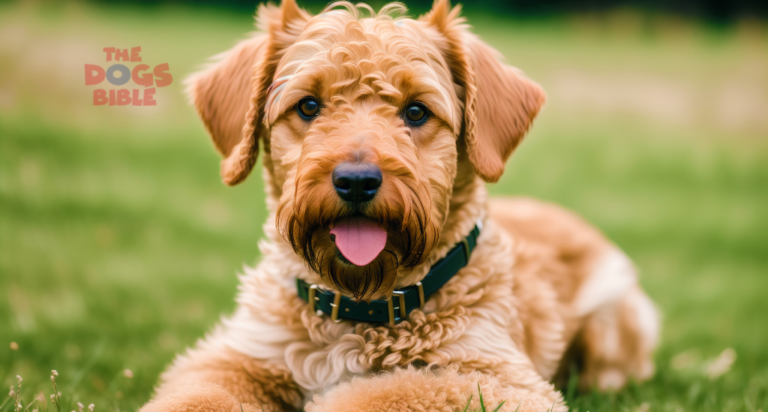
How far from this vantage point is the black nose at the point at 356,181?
94.6 inches

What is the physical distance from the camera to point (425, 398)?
251cm

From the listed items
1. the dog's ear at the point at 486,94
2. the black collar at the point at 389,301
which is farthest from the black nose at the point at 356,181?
the dog's ear at the point at 486,94

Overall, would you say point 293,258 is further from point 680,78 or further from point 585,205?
point 680,78

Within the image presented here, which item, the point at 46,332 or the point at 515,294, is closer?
the point at 515,294

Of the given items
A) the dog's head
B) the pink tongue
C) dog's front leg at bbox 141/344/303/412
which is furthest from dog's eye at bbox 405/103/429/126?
dog's front leg at bbox 141/344/303/412

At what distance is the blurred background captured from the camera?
4242 mm

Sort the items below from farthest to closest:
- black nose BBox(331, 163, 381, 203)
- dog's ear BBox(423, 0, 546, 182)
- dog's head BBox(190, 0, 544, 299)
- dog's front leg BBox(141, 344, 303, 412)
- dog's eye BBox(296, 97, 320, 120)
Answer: dog's ear BBox(423, 0, 546, 182)
dog's eye BBox(296, 97, 320, 120)
dog's front leg BBox(141, 344, 303, 412)
dog's head BBox(190, 0, 544, 299)
black nose BBox(331, 163, 381, 203)

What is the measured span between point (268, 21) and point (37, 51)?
8375 millimetres

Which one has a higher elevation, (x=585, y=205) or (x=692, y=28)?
(x=692, y=28)

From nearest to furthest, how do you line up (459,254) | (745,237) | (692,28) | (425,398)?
(425,398) → (459,254) → (745,237) → (692,28)

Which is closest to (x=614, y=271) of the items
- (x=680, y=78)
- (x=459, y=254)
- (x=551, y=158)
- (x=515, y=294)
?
(x=515, y=294)

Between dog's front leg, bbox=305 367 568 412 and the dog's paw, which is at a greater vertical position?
dog's front leg, bbox=305 367 568 412

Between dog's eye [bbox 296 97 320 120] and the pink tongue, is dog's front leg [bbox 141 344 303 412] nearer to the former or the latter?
the pink tongue

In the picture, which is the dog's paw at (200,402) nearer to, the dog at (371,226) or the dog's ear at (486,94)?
the dog at (371,226)
